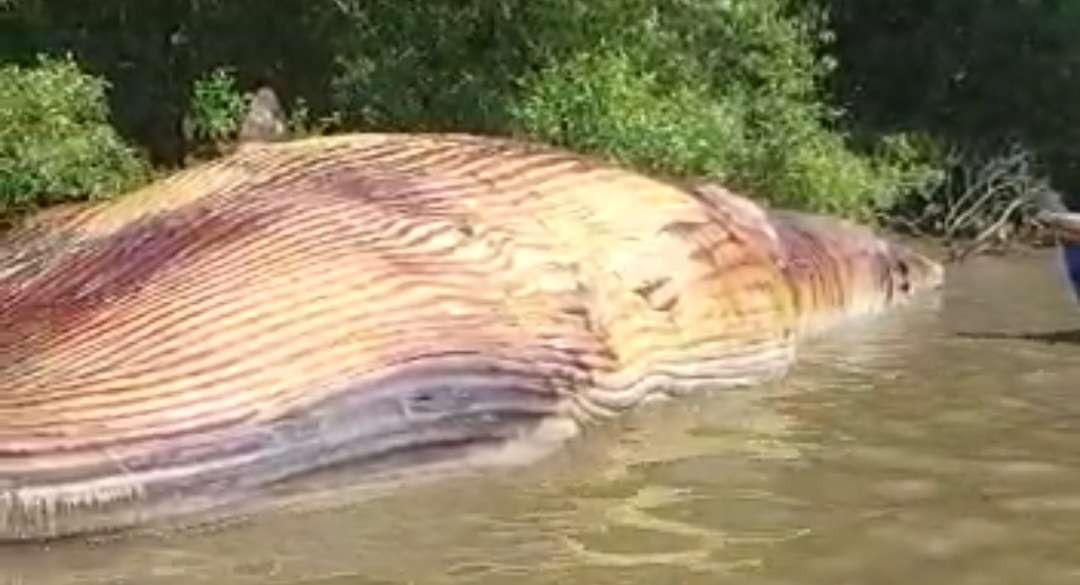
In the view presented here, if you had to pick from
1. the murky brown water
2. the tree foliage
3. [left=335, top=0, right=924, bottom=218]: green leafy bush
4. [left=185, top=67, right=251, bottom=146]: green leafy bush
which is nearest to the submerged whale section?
the murky brown water

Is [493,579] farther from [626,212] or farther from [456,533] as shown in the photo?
[626,212]

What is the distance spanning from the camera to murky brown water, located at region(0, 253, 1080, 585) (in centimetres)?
602

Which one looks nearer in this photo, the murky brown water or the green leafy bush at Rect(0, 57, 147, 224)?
the murky brown water

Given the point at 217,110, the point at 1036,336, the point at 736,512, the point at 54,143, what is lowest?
the point at 736,512

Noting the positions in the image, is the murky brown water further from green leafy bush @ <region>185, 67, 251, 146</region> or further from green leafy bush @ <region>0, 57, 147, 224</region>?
green leafy bush @ <region>185, 67, 251, 146</region>

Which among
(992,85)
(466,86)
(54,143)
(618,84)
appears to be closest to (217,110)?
(466,86)

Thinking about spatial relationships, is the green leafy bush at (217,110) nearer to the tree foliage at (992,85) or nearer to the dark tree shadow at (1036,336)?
the dark tree shadow at (1036,336)

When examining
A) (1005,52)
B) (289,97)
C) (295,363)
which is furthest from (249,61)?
(295,363)

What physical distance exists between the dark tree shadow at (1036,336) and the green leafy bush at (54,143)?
4.91m

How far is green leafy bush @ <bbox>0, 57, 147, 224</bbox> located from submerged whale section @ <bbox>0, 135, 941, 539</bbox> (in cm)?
426

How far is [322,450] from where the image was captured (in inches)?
267

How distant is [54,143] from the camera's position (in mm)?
12391

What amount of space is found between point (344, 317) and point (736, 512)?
55.2 inches

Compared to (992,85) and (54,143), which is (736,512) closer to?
(54,143)
